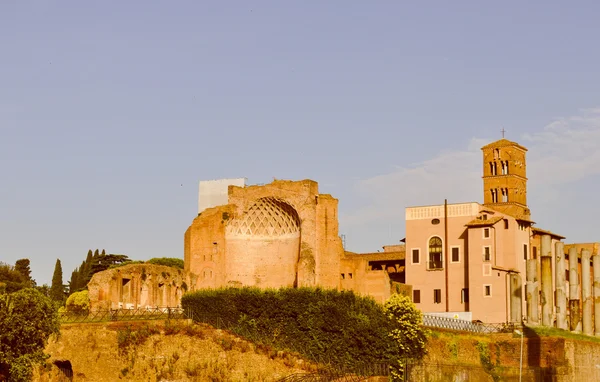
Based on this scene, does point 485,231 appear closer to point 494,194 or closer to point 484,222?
point 484,222

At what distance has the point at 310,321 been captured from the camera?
1868 inches

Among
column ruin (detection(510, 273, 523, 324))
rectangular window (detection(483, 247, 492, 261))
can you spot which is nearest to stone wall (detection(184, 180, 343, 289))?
rectangular window (detection(483, 247, 492, 261))

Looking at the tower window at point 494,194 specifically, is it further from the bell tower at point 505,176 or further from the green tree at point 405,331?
the green tree at point 405,331

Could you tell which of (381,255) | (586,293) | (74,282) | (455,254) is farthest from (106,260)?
(586,293)

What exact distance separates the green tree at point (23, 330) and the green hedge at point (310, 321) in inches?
356

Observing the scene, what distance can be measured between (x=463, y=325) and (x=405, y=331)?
8896 millimetres

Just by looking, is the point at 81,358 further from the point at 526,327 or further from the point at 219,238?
the point at 526,327

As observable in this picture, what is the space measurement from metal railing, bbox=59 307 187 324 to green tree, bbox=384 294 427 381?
10468mm

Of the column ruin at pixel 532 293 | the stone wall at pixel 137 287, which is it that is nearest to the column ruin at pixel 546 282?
the column ruin at pixel 532 293

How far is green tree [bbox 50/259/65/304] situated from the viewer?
87.7m

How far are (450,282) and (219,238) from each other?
49.3 feet

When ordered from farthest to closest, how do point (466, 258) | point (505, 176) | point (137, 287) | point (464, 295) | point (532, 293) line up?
point (505, 176) → point (466, 258) → point (464, 295) → point (532, 293) → point (137, 287)

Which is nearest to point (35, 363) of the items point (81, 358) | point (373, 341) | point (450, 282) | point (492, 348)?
point (81, 358)

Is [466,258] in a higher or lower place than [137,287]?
higher
